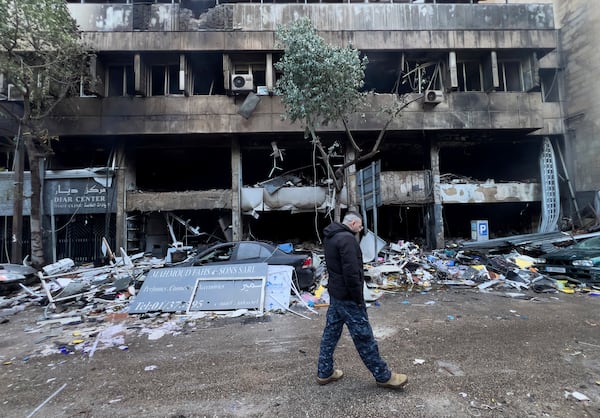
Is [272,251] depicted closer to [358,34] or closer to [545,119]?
[358,34]

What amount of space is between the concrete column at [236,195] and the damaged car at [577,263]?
31.6 feet

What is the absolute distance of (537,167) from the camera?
43.9ft

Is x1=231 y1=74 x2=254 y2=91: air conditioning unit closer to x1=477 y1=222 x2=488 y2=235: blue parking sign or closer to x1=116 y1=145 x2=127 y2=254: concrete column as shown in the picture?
x1=116 y1=145 x2=127 y2=254: concrete column

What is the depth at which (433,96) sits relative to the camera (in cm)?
1130

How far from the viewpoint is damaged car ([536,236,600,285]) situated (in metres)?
7.00

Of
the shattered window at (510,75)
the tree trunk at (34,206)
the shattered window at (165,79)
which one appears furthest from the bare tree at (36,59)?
the shattered window at (510,75)

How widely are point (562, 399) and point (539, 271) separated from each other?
22.2 ft

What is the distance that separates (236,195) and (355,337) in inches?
386

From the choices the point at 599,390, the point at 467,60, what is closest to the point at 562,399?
the point at 599,390

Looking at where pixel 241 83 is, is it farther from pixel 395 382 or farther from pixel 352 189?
pixel 395 382

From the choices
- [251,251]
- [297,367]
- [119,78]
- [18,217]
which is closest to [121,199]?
[18,217]

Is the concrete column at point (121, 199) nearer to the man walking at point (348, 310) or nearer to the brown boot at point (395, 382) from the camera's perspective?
the man walking at point (348, 310)

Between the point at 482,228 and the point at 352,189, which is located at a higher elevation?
the point at 352,189

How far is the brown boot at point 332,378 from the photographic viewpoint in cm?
296
